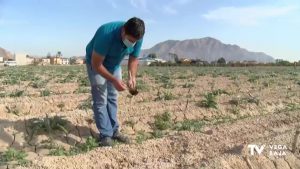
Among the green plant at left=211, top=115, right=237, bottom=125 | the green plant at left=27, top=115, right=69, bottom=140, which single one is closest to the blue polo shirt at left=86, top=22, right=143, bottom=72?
the green plant at left=27, top=115, right=69, bottom=140

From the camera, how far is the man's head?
4.57m

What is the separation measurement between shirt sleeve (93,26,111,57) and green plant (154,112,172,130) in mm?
2106

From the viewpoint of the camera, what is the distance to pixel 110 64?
521 cm

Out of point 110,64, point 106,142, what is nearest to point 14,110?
point 106,142

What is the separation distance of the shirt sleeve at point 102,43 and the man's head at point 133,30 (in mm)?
181

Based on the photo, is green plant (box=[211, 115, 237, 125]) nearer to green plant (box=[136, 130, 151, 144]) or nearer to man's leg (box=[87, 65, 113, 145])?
green plant (box=[136, 130, 151, 144])

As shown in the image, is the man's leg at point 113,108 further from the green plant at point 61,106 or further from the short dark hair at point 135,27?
the green plant at point 61,106

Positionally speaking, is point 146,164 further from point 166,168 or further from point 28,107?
point 28,107

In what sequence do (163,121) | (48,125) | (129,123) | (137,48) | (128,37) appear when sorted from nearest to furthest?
(128,37) → (137,48) → (48,125) → (129,123) → (163,121)

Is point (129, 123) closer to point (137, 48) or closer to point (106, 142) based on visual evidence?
point (106, 142)

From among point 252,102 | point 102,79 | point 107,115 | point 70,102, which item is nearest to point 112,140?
point 107,115

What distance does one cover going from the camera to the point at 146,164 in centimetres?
464

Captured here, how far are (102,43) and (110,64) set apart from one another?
1.71 feet

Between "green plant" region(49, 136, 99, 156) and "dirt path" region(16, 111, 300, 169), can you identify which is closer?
"dirt path" region(16, 111, 300, 169)
